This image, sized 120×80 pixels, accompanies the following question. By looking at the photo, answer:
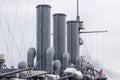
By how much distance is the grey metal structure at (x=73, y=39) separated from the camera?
106 feet

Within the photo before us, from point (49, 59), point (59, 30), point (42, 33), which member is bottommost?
point (49, 59)

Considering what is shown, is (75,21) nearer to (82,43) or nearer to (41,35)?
(82,43)

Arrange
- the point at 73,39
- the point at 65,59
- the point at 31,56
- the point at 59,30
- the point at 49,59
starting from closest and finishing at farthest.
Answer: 1. the point at 49,59
2. the point at 31,56
3. the point at 65,59
4. the point at 59,30
5. the point at 73,39

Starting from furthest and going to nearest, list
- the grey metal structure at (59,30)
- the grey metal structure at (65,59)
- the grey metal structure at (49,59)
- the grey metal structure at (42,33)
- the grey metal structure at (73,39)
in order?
the grey metal structure at (73,39)
the grey metal structure at (59,30)
the grey metal structure at (65,59)
the grey metal structure at (42,33)
the grey metal structure at (49,59)

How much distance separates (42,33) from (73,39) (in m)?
5.85

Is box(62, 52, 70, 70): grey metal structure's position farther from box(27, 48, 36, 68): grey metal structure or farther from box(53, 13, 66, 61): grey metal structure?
→ box(27, 48, 36, 68): grey metal structure

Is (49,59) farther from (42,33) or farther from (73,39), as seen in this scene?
(73,39)

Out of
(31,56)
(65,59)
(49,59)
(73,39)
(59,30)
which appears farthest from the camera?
(73,39)

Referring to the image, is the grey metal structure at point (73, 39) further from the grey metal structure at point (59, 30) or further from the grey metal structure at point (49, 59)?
the grey metal structure at point (49, 59)

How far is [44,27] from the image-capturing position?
2762cm

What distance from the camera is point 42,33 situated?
89.8ft

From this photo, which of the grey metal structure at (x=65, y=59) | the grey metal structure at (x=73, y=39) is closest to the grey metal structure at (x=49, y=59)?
the grey metal structure at (x=65, y=59)

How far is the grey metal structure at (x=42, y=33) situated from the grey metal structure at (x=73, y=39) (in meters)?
5.04

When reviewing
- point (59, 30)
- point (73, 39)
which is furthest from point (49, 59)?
point (73, 39)
